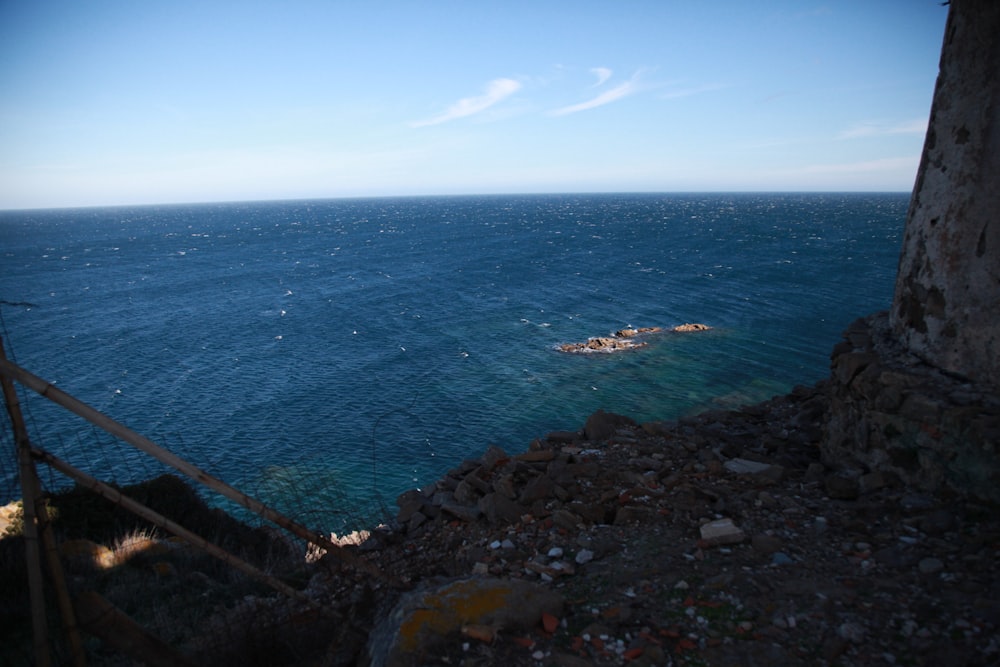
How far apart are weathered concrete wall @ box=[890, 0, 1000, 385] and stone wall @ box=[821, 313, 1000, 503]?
53 cm

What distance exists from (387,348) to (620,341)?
1948cm

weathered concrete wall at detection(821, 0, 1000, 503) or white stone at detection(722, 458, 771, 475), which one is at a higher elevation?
weathered concrete wall at detection(821, 0, 1000, 503)

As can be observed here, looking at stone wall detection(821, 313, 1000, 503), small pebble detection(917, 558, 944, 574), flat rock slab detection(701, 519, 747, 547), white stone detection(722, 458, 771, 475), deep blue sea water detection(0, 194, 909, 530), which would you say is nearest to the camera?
small pebble detection(917, 558, 944, 574)

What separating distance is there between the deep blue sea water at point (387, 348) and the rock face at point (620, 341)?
55.6 inches

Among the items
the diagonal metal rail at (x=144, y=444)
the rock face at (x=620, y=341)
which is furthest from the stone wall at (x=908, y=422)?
the rock face at (x=620, y=341)

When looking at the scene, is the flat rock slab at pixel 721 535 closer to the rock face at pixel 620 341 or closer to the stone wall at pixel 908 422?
the stone wall at pixel 908 422

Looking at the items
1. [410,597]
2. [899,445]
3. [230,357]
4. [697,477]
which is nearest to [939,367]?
[899,445]

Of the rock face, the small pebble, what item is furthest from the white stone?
the rock face

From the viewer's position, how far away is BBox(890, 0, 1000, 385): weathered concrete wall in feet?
26.2

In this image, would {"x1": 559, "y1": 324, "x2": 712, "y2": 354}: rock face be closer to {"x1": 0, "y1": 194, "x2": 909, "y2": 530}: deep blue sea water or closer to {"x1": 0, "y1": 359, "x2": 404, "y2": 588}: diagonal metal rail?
{"x1": 0, "y1": 194, "x2": 909, "y2": 530}: deep blue sea water

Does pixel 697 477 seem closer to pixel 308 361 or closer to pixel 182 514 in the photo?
pixel 182 514

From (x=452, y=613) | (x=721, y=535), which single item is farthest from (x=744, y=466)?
(x=452, y=613)

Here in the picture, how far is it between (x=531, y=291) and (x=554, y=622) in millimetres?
62715

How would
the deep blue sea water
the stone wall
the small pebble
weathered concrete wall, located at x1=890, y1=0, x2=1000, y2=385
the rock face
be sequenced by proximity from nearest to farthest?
the small pebble → the stone wall → weathered concrete wall, located at x1=890, y1=0, x2=1000, y2=385 → the deep blue sea water → the rock face
